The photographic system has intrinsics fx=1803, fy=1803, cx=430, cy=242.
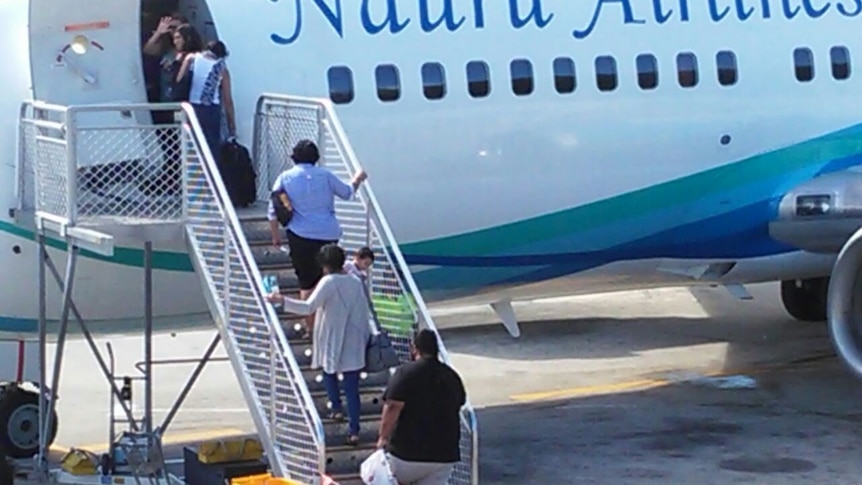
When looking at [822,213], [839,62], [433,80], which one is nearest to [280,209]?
[433,80]

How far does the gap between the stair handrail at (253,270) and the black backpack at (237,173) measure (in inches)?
18.1

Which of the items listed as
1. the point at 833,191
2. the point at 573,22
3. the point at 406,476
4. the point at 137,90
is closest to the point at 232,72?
the point at 137,90

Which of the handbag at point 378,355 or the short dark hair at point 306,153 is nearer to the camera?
the handbag at point 378,355

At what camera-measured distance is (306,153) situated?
42.1 ft

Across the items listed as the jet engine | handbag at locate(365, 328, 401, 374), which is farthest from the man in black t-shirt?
the jet engine

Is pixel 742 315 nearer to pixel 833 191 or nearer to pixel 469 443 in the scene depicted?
pixel 833 191

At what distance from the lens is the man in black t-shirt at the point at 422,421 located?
1112 cm

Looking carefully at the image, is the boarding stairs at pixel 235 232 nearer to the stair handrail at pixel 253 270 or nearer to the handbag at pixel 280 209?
the stair handrail at pixel 253 270

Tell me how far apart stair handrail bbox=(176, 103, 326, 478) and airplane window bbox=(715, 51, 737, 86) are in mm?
5635

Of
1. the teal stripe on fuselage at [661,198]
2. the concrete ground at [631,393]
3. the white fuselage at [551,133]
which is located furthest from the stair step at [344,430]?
the teal stripe on fuselage at [661,198]

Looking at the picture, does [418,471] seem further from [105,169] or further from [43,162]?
[43,162]

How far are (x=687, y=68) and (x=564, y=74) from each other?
4.37 feet

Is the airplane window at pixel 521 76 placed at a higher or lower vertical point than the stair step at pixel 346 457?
higher

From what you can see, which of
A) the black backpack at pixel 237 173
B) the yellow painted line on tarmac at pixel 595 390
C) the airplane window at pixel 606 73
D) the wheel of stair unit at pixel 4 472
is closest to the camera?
the wheel of stair unit at pixel 4 472
